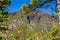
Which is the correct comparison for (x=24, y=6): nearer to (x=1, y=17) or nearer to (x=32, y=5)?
(x=32, y=5)

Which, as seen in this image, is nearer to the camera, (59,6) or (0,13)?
(59,6)

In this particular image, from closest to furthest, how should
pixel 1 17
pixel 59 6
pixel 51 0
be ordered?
pixel 59 6, pixel 51 0, pixel 1 17

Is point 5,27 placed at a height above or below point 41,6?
below

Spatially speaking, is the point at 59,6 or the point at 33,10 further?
the point at 33,10

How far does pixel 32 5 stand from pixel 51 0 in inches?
44.8

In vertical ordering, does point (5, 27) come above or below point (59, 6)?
below

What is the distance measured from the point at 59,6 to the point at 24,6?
11.4 ft

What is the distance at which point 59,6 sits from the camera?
12.9 m

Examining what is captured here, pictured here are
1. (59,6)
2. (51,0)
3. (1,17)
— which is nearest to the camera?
(59,6)

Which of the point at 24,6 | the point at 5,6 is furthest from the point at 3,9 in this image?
the point at 24,6

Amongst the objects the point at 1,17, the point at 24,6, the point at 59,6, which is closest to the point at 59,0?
the point at 59,6

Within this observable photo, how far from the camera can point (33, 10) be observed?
603 inches

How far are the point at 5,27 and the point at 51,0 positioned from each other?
975 centimetres

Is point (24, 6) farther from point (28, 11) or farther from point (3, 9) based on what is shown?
point (3, 9)
